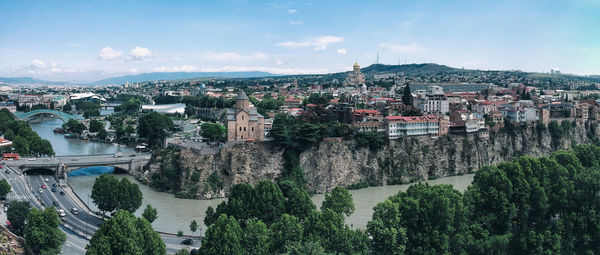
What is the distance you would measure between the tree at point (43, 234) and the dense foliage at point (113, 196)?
10.9ft

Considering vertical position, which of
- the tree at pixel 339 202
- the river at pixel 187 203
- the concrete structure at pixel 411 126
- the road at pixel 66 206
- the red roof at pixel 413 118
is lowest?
the river at pixel 187 203

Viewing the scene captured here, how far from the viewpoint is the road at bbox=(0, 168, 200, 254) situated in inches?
547

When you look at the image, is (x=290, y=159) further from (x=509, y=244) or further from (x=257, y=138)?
(x=509, y=244)

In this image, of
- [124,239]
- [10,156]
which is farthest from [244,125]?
[124,239]

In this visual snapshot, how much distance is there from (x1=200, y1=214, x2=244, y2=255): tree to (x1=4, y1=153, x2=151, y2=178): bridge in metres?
13.9

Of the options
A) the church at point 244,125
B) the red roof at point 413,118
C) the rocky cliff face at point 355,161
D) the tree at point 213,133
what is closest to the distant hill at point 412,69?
the rocky cliff face at point 355,161

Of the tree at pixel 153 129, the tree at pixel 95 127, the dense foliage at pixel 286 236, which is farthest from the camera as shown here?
the tree at pixel 95 127

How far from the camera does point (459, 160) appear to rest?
1025 inches

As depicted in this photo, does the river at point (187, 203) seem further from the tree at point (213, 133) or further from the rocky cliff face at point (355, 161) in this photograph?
the tree at point (213, 133)

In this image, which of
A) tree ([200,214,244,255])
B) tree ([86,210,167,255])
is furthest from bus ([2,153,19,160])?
tree ([200,214,244,255])

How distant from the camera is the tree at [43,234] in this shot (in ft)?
40.8

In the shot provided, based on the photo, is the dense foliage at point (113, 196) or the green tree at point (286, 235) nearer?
the green tree at point (286, 235)

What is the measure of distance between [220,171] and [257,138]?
2.64m

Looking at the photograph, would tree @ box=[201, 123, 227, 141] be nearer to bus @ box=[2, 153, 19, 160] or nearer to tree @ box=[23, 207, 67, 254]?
bus @ box=[2, 153, 19, 160]
